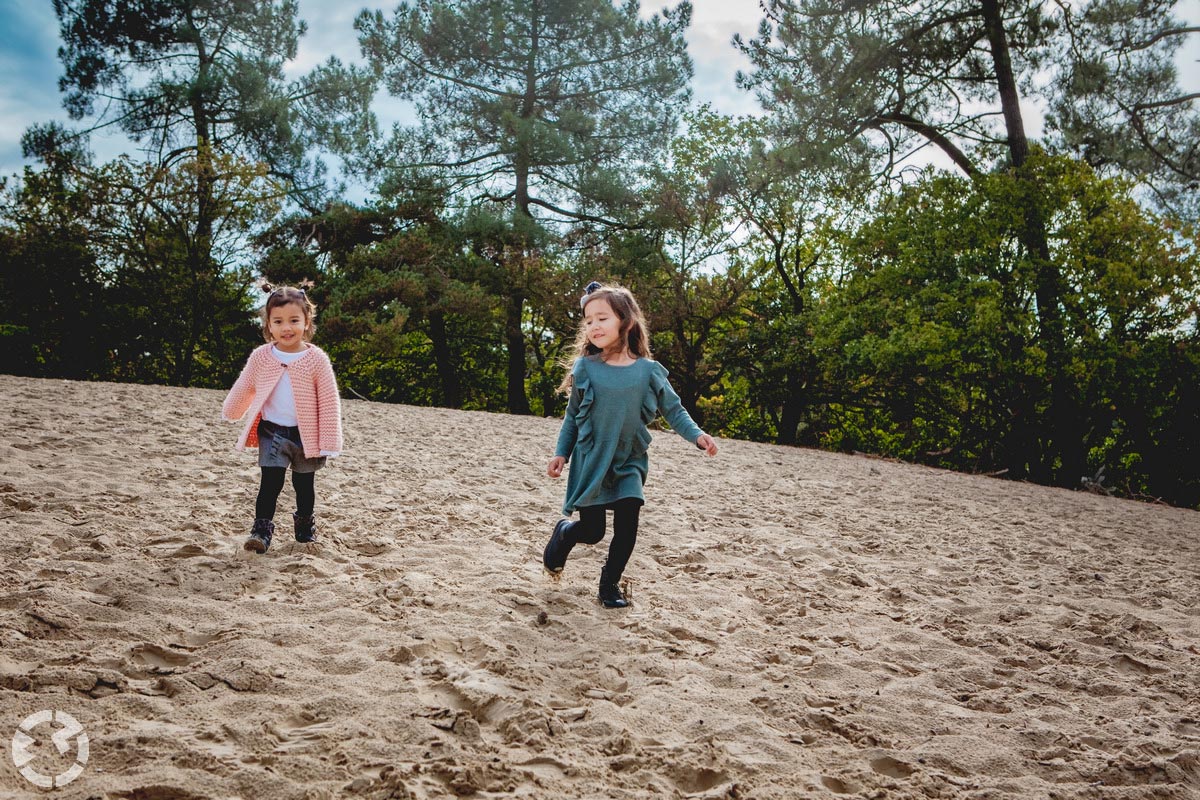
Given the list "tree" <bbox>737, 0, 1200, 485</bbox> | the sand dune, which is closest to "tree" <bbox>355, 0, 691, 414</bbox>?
"tree" <bbox>737, 0, 1200, 485</bbox>

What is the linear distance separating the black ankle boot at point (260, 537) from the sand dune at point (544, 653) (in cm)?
7

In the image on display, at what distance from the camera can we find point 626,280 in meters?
19.2

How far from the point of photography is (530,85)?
2033 centimetres

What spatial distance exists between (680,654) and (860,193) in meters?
13.8

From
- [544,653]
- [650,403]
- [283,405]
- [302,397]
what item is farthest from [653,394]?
[283,405]

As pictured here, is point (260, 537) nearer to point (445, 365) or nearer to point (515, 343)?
point (515, 343)

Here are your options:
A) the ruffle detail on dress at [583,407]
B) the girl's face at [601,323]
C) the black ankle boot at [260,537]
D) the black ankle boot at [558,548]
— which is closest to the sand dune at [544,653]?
the black ankle boot at [260,537]

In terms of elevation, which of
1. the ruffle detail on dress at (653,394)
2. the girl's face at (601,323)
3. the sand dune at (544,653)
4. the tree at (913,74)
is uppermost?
the tree at (913,74)

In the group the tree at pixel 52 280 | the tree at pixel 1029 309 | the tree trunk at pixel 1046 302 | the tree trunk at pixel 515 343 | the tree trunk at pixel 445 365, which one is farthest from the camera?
the tree trunk at pixel 445 365

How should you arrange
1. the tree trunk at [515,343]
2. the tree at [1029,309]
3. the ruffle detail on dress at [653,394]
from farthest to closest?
the tree trunk at [515,343] → the tree at [1029,309] → the ruffle detail on dress at [653,394]

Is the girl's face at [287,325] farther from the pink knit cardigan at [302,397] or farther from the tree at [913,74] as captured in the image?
the tree at [913,74]

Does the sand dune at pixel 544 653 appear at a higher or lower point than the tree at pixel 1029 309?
lower

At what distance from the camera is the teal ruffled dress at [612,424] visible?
3.73m

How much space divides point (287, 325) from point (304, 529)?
118 cm
